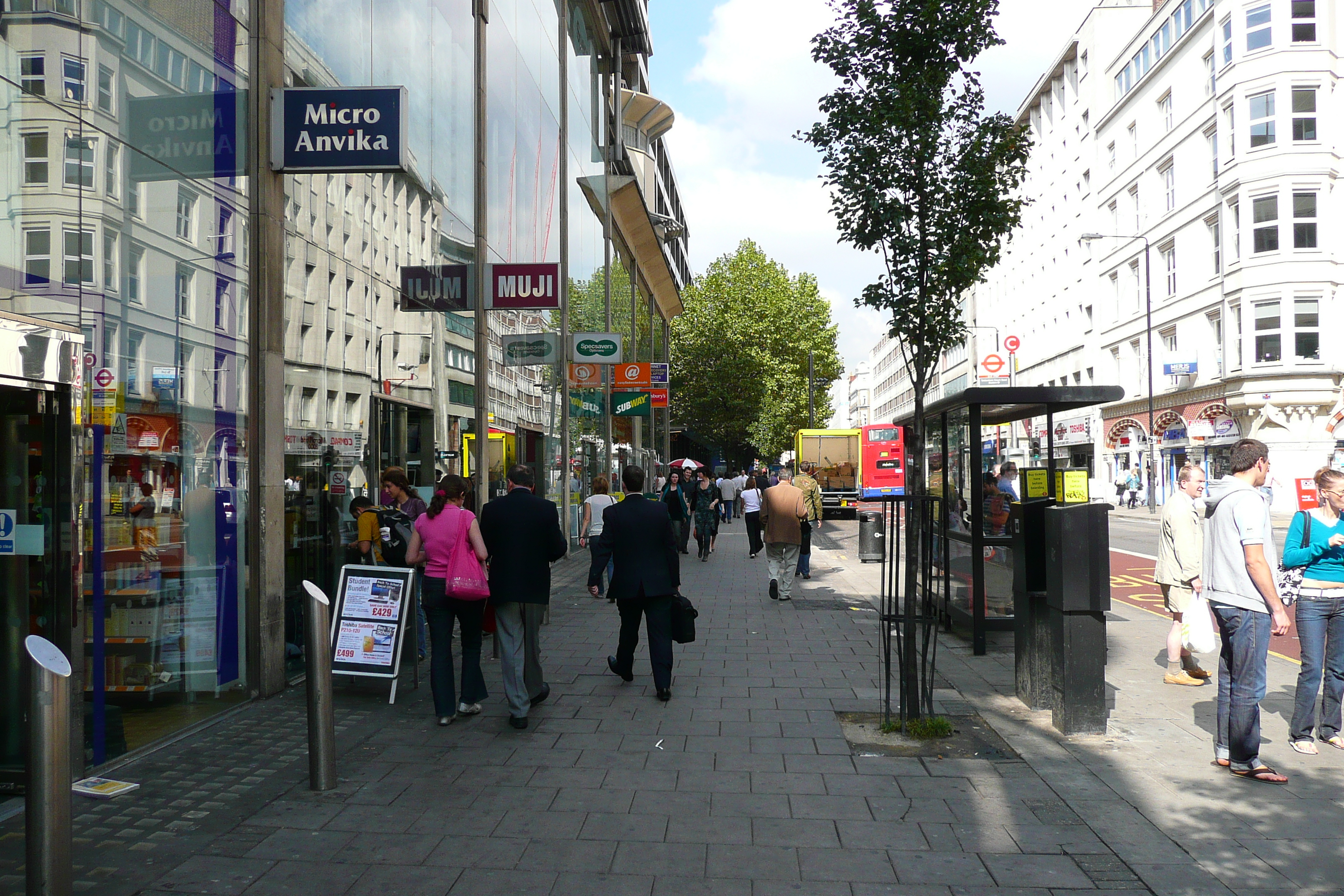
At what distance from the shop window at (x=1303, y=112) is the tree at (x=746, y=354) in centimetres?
2480

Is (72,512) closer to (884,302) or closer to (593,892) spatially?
(593,892)

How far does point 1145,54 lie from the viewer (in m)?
45.5

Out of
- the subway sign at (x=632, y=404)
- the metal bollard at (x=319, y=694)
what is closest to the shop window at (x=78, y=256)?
the metal bollard at (x=319, y=694)

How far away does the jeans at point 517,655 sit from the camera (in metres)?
7.04

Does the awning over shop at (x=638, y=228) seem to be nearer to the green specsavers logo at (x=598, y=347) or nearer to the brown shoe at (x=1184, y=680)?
the green specsavers logo at (x=598, y=347)

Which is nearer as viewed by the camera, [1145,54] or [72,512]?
[72,512]

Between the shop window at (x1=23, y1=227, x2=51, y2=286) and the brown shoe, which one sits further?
the brown shoe

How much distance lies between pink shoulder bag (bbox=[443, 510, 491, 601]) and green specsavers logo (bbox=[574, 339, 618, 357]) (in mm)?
13085

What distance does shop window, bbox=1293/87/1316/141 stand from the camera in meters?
35.3

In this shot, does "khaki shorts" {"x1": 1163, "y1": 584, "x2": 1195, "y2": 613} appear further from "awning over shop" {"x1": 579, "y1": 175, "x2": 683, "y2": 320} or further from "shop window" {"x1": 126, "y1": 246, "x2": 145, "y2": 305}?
"awning over shop" {"x1": 579, "y1": 175, "x2": 683, "y2": 320}

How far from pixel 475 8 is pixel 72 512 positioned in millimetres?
10797

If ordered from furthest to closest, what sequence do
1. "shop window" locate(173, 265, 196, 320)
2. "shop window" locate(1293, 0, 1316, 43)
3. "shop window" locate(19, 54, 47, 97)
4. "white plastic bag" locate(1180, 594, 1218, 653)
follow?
"shop window" locate(1293, 0, 1316, 43) → "white plastic bag" locate(1180, 594, 1218, 653) → "shop window" locate(173, 265, 196, 320) → "shop window" locate(19, 54, 47, 97)

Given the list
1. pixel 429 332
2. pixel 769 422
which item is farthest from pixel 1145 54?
pixel 429 332

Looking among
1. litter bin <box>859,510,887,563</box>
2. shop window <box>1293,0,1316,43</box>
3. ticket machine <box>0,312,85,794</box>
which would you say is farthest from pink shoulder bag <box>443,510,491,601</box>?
shop window <box>1293,0,1316,43</box>
